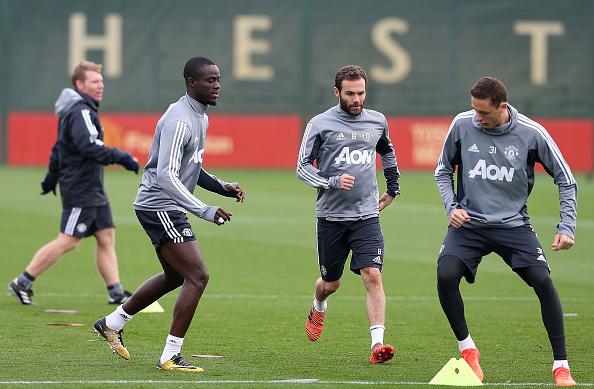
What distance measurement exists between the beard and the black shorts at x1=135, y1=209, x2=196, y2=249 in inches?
60.8

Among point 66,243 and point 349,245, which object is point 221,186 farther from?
point 66,243

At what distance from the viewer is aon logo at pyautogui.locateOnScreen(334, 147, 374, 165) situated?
10.1m

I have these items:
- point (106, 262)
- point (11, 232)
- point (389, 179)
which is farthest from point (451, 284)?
point (11, 232)

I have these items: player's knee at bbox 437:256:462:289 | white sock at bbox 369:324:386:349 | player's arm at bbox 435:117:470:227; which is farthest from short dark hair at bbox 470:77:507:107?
white sock at bbox 369:324:386:349

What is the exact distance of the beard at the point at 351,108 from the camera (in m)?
10.1

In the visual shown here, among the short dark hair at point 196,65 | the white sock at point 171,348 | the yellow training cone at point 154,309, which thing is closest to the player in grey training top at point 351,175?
the short dark hair at point 196,65

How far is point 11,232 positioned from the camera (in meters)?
20.2

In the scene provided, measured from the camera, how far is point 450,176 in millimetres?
9305

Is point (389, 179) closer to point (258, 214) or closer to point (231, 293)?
point (231, 293)

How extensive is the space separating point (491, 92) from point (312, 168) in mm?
1780

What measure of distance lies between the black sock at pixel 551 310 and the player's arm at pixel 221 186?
218cm

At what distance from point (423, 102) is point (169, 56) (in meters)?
6.89

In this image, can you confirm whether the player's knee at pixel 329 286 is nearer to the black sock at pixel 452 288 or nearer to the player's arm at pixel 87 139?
the black sock at pixel 452 288

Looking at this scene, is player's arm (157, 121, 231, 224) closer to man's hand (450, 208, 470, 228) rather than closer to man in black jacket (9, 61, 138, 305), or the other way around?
man's hand (450, 208, 470, 228)
